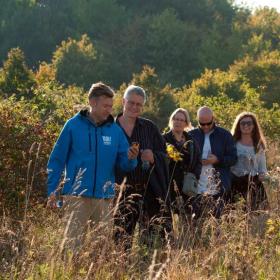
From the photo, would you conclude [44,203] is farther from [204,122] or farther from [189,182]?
[204,122]

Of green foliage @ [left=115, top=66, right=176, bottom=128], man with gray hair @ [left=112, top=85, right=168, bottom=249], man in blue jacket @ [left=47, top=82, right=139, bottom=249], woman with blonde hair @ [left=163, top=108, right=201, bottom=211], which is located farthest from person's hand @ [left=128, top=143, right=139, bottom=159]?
green foliage @ [left=115, top=66, right=176, bottom=128]

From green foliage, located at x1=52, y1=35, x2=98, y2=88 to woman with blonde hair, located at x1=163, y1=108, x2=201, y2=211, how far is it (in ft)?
171

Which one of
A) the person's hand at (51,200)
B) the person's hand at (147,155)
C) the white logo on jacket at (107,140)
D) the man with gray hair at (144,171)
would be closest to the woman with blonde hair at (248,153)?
the man with gray hair at (144,171)

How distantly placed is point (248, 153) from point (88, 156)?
3.46 meters

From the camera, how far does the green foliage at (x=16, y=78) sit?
86.0 feet

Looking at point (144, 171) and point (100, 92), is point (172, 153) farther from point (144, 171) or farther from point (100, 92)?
point (100, 92)

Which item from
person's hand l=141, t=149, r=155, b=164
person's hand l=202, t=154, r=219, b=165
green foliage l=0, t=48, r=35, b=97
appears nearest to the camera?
person's hand l=141, t=149, r=155, b=164

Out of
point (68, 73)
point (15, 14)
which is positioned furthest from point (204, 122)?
point (15, 14)

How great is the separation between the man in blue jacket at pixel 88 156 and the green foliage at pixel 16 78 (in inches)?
765

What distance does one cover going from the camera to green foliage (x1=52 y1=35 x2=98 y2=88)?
61.2m

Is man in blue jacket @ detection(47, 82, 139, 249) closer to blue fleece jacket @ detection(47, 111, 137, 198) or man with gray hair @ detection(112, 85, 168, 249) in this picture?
blue fleece jacket @ detection(47, 111, 137, 198)

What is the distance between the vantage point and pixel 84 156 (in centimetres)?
608

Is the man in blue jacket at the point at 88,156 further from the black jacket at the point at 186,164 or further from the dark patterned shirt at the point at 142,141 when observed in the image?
the black jacket at the point at 186,164

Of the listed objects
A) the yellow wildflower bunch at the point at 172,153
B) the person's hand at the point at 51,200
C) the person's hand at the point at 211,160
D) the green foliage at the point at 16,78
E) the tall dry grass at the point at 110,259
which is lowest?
the tall dry grass at the point at 110,259
